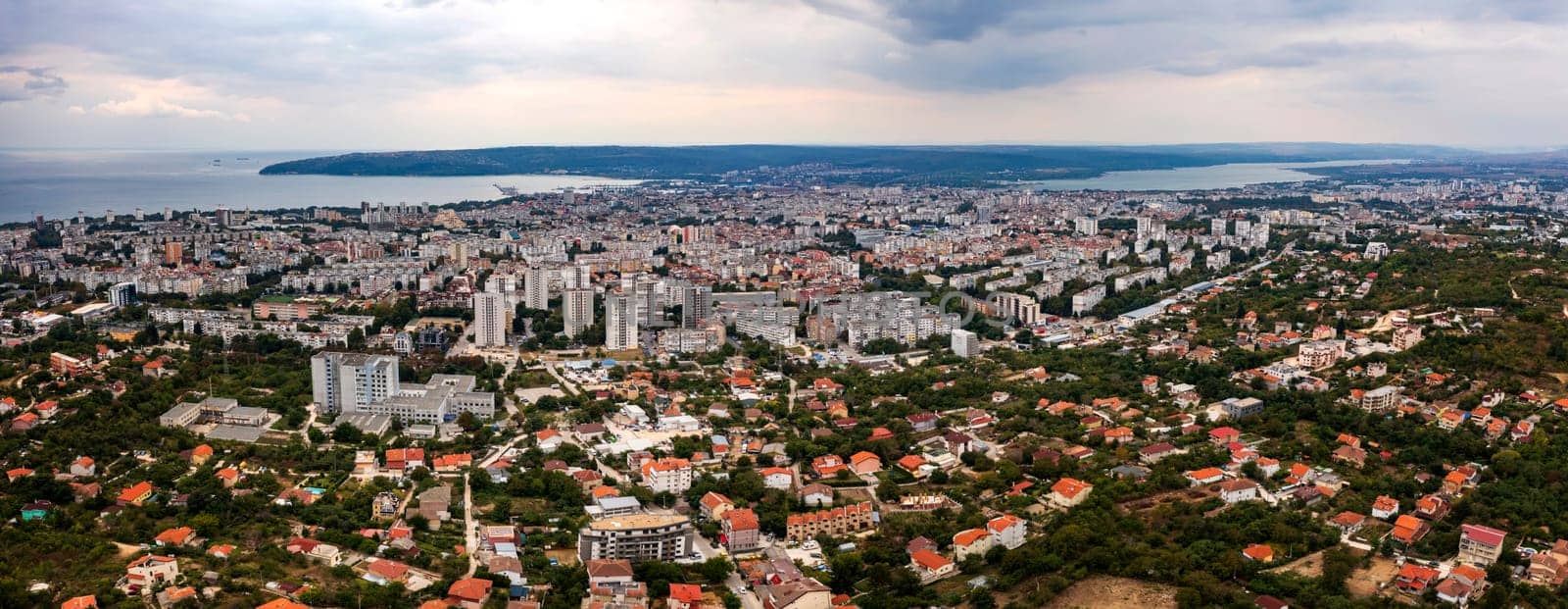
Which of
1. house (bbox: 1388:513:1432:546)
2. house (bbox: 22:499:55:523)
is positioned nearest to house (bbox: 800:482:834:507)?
house (bbox: 1388:513:1432:546)

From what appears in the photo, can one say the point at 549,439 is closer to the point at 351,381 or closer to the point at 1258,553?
the point at 351,381

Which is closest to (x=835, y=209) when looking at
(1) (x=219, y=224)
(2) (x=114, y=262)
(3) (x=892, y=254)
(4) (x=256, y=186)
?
(3) (x=892, y=254)

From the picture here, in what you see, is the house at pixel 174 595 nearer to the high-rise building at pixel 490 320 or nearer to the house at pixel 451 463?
the house at pixel 451 463

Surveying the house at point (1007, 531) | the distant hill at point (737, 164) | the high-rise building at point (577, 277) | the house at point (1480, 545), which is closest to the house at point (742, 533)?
the house at point (1007, 531)

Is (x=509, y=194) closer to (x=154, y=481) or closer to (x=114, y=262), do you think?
(x=114, y=262)

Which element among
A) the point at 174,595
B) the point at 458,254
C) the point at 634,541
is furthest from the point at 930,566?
the point at 458,254

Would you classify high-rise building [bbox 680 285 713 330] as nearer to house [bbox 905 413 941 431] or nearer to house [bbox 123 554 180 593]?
house [bbox 905 413 941 431]
